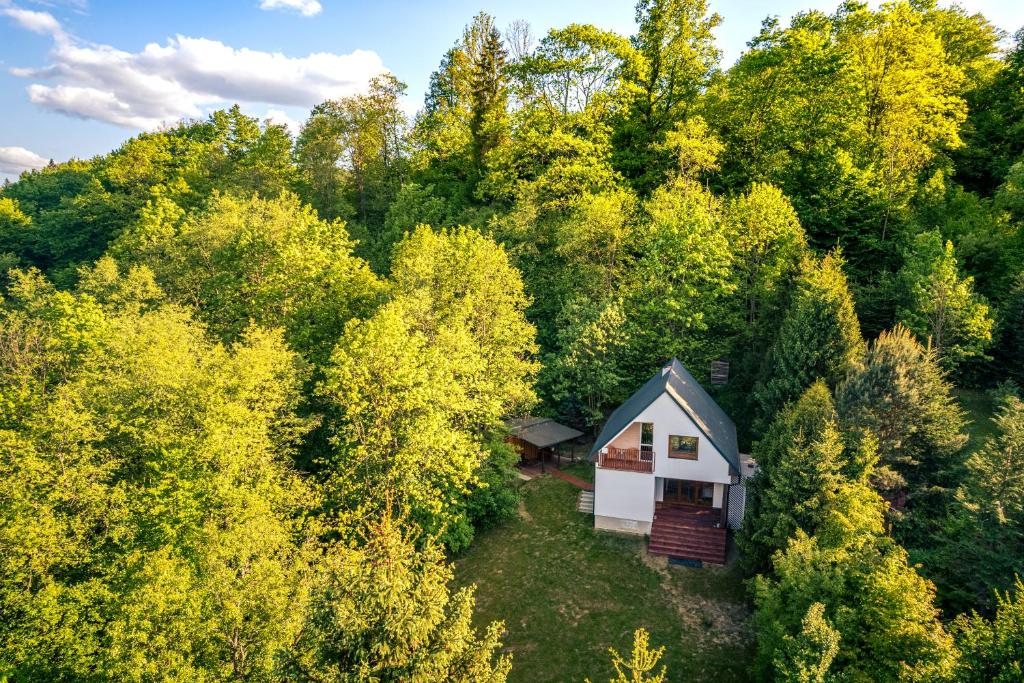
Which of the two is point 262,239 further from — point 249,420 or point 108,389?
point 249,420

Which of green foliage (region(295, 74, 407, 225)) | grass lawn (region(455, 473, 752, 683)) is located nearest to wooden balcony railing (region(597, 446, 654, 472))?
grass lawn (region(455, 473, 752, 683))

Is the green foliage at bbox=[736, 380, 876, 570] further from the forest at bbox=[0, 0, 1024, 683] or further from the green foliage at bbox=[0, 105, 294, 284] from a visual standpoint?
the green foliage at bbox=[0, 105, 294, 284]

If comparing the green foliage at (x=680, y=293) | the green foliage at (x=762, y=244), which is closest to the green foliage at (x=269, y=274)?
the green foliage at (x=680, y=293)

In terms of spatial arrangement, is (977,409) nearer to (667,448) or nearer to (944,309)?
(944,309)

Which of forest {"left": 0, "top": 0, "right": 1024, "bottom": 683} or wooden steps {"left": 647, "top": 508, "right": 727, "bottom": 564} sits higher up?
forest {"left": 0, "top": 0, "right": 1024, "bottom": 683}

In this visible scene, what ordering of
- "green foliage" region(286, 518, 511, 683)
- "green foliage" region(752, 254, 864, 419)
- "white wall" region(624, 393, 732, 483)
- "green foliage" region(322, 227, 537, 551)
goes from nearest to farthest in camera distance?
1. "green foliage" region(286, 518, 511, 683)
2. "green foliage" region(322, 227, 537, 551)
3. "green foliage" region(752, 254, 864, 419)
4. "white wall" region(624, 393, 732, 483)

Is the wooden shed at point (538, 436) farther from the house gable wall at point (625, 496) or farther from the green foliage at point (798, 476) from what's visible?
the green foliage at point (798, 476)
